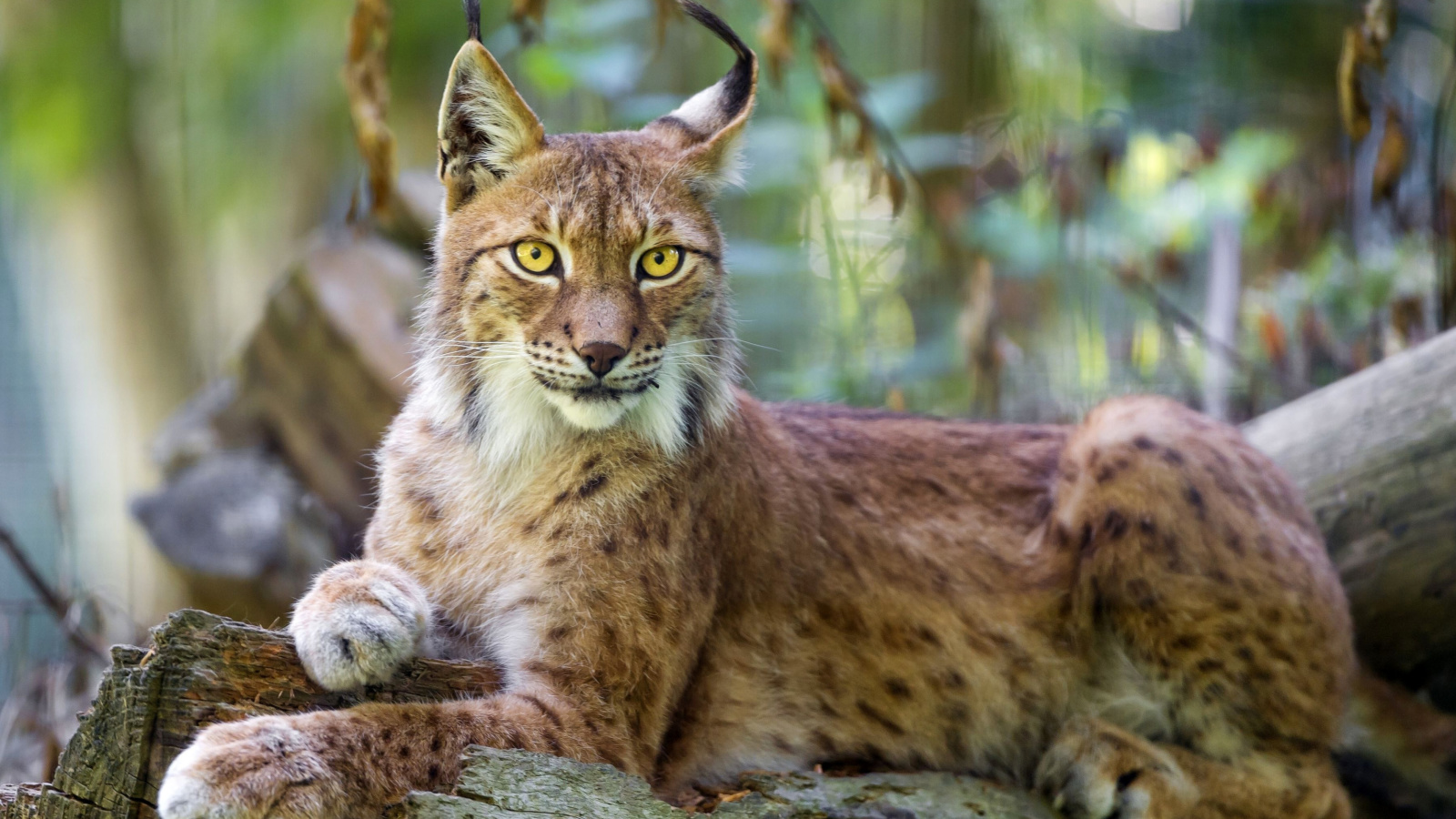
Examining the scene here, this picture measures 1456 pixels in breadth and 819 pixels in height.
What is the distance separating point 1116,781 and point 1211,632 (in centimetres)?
62

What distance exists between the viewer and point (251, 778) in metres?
2.96

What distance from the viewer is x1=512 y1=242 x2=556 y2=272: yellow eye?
396 centimetres

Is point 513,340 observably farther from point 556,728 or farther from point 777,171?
point 777,171

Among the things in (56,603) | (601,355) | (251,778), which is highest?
(601,355)

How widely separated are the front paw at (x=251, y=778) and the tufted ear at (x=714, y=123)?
218 cm

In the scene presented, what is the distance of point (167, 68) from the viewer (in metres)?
14.0

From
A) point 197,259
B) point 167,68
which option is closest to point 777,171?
point 167,68

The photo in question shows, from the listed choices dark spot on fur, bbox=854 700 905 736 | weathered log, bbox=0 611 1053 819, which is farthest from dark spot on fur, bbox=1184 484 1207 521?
weathered log, bbox=0 611 1053 819

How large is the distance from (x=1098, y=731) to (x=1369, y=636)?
1.58 meters

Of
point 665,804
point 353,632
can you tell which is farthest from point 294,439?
point 665,804

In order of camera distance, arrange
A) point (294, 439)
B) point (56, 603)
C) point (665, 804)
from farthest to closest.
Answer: point (294, 439)
point (56, 603)
point (665, 804)

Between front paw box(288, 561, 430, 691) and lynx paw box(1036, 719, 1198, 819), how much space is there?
7.53ft

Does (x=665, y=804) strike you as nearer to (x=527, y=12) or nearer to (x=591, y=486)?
(x=591, y=486)

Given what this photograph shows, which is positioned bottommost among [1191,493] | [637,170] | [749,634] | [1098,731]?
[1098,731]
